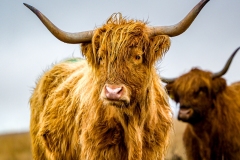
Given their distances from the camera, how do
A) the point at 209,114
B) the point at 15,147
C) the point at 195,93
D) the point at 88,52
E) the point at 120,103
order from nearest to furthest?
1. the point at 120,103
2. the point at 88,52
3. the point at 195,93
4. the point at 209,114
5. the point at 15,147

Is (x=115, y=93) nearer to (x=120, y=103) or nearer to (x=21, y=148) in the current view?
(x=120, y=103)

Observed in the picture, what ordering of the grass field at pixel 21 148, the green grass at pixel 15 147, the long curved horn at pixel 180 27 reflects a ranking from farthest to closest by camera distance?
the green grass at pixel 15 147 → the grass field at pixel 21 148 → the long curved horn at pixel 180 27

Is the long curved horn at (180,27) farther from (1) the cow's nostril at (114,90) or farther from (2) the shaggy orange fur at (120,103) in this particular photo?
(1) the cow's nostril at (114,90)

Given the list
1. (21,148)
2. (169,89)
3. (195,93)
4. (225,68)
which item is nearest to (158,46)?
(195,93)

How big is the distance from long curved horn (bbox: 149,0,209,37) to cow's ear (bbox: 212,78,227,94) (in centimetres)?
491

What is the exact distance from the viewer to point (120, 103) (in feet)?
15.8

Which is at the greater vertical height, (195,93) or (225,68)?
(225,68)

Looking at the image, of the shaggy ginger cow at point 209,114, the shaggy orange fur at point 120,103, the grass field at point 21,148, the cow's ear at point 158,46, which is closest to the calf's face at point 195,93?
the shaggy ginger cow at point 209,114

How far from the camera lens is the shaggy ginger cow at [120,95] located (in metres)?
4.99

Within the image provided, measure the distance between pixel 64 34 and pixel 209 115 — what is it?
5.22m

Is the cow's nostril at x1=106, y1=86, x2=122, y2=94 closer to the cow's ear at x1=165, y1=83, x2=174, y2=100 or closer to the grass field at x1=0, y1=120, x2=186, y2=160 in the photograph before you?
the cow's ear at x1=165, y1=83, x2=174, y2=100

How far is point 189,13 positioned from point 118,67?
73 centimetres

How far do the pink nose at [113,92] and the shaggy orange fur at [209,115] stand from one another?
5.08 meters

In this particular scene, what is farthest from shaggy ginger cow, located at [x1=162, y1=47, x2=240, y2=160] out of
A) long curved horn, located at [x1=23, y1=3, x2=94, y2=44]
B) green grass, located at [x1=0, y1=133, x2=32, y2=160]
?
long curved horn, located at [x1=23, y1=3, x2=94, y2=44]
